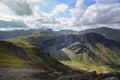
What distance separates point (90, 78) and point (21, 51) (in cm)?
12335

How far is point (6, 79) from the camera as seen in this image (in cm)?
8688

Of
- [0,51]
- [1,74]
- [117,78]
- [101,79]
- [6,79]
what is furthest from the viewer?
[0,51]

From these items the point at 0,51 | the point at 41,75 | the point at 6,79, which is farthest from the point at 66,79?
the point at 0,51

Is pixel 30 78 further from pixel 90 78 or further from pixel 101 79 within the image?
pixel 101 79

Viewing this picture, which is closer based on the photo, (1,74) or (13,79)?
(13,79)

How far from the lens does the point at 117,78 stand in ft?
209

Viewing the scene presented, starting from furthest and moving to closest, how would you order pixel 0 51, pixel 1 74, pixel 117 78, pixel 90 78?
pixel 0 51 → pixel 1 74 → pixel 90 78 → pixel 117 78

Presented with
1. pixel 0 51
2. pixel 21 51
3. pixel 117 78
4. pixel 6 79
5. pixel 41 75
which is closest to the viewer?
pixel 117 78

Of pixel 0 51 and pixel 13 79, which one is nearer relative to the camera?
pixel 13 79

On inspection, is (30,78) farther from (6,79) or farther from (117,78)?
(117,78)

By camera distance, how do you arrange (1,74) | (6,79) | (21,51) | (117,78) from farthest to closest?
(21,51) → (1,74) → (6,79) → (117,78)

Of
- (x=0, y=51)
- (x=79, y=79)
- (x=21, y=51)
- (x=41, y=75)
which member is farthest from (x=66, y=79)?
(x=21, y=51)

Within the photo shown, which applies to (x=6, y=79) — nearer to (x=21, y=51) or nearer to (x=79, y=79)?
(x=79, y=79)

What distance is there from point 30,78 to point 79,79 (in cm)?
2242
